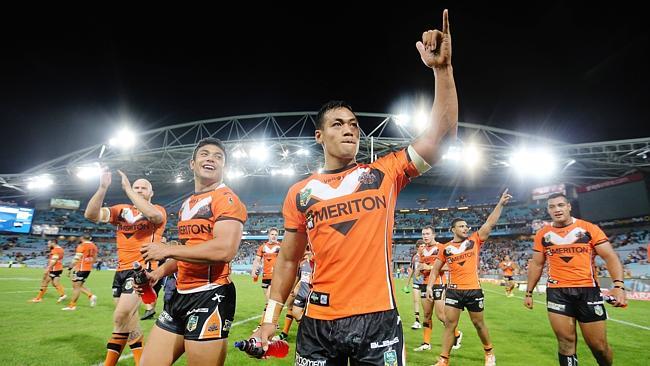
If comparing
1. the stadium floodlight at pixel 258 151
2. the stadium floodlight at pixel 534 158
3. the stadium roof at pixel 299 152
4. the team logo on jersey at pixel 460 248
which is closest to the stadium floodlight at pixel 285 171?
the stadium roof at pixel 299 152

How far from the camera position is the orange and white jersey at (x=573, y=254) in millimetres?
5660

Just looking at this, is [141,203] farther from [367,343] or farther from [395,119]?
[395,119]

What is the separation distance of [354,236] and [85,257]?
48.8 ft

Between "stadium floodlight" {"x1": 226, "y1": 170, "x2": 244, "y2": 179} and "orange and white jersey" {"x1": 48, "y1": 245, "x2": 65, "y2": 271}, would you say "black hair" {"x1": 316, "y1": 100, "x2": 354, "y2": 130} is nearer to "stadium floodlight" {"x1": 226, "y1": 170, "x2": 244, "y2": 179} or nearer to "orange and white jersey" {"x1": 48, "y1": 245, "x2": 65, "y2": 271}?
"orange and white jersey" {"x1": 48, "y1": 245, "x2": 65, "y2": 271}

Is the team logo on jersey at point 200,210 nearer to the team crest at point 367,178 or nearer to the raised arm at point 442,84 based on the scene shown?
the team crest at point 367,178

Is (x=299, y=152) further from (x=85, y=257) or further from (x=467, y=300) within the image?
(x=467, y=300)

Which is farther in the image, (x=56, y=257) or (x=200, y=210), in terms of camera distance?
(x=56, y=257)

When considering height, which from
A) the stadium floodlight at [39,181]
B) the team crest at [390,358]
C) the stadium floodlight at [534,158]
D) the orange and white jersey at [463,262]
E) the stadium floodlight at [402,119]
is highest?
the stadium floodlight at [402,119]

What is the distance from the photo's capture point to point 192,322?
331 cm

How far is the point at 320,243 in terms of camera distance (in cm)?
250

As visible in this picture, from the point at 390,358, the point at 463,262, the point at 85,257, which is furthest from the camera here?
the point at 85,257

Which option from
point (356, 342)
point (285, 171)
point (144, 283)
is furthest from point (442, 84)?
point (285, 171)

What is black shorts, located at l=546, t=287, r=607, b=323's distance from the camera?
5.37 metres

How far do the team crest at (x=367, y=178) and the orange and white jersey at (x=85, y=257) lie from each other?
46.4 ft
